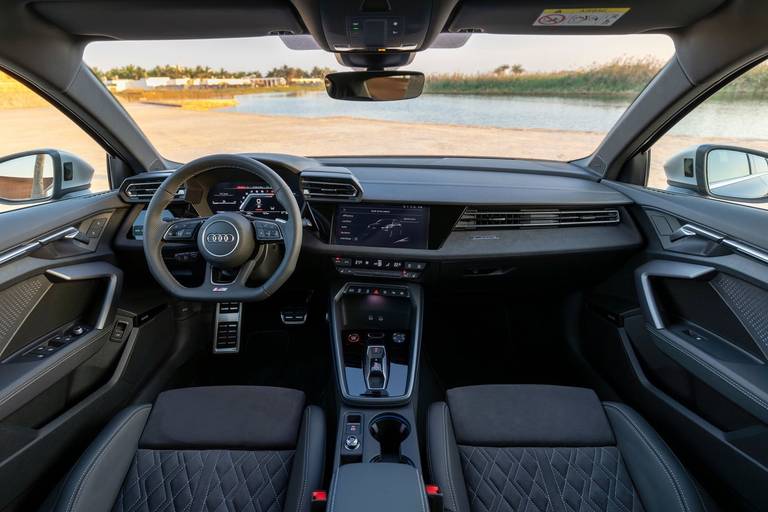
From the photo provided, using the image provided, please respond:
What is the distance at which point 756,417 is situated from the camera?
1562mm

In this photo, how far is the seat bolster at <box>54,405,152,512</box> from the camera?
1484mm

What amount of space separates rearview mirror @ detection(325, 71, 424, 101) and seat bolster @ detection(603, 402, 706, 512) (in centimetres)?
175

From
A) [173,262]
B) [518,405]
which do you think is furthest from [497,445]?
[173,262]

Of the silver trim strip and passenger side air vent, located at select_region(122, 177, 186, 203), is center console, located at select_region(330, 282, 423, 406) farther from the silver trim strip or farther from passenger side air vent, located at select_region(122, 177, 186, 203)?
the silver trim strip

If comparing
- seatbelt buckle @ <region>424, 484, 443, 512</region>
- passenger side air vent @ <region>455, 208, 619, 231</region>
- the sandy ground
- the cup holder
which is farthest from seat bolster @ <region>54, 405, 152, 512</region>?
passenger side air vent @ <region>455, 208, 619, 231</region>

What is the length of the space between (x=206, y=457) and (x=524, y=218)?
5.84ft

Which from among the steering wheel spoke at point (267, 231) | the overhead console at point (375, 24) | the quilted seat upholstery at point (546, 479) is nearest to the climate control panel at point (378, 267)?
the steering wheel spoke at point (267, 231)

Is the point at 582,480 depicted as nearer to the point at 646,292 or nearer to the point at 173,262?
the point at 646,292

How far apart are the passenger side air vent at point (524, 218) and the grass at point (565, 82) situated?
63cm

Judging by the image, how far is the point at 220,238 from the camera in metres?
1.81

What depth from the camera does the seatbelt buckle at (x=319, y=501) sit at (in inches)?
59.2

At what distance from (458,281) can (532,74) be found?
1185 millimetres

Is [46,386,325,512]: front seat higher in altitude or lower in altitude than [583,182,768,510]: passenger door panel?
lower

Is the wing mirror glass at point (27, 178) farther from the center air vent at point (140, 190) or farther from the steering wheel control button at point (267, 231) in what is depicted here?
the steering wheel control button at point (267, 231)
